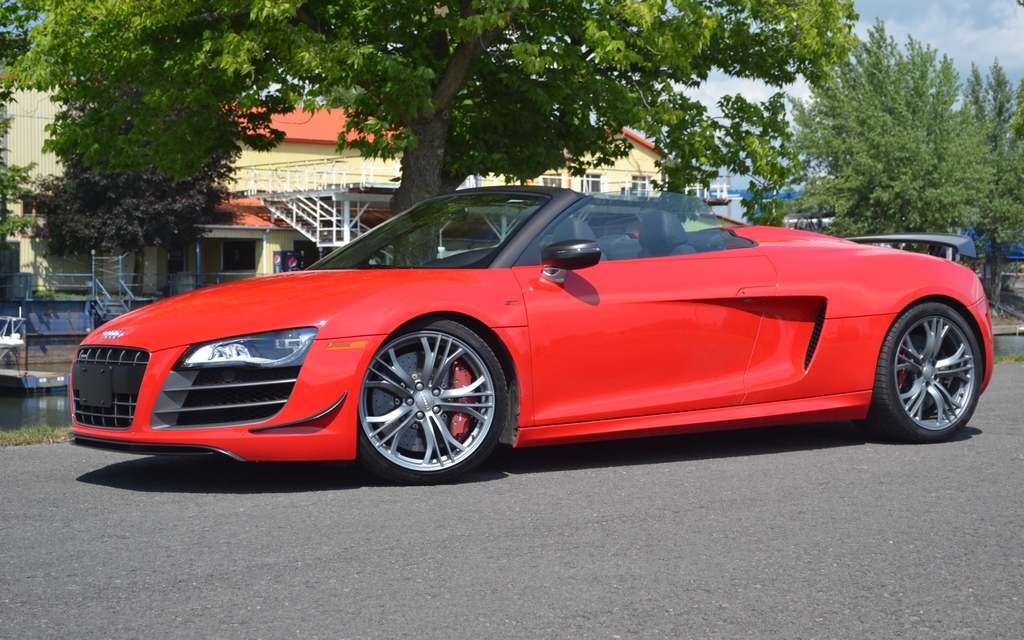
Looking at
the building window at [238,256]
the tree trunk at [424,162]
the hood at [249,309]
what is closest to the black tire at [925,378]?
the hood at [249,309]

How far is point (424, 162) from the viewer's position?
14836 millimetres

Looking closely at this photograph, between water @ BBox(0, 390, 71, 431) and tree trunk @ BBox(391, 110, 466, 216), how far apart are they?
1014 cm

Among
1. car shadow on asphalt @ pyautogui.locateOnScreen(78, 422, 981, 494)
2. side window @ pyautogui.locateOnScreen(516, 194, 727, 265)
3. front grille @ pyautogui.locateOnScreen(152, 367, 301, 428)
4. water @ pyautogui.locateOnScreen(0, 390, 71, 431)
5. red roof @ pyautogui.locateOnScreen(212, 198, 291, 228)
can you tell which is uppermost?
red roof @ pyautogui.locateOnScreen(212, 198, 291, 228)

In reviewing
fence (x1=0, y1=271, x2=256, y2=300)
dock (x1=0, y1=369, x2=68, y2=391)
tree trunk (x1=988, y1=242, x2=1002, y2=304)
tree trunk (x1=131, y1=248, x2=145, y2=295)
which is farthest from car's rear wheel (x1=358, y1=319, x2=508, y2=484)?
tree trunk (x1=988, y1=242, x2=1002, y2=304)

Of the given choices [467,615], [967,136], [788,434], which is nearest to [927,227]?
[967,136]

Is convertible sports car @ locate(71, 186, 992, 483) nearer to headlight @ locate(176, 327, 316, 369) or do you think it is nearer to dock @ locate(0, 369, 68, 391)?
headlight @ locate(176, 327, 316, 369)

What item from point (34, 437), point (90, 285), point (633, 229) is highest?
point (633, 229)

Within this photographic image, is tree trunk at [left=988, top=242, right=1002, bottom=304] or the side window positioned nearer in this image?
the side window

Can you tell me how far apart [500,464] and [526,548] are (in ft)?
5.92

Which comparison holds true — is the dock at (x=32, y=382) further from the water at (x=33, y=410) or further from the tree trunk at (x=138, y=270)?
the tree trunk at (x=138, y=270)

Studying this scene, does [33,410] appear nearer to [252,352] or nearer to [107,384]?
[107,384]

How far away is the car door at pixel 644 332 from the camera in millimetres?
5230

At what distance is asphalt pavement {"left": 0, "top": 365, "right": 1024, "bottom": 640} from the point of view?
3059 millimetres

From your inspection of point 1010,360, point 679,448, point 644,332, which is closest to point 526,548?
point 644,332
